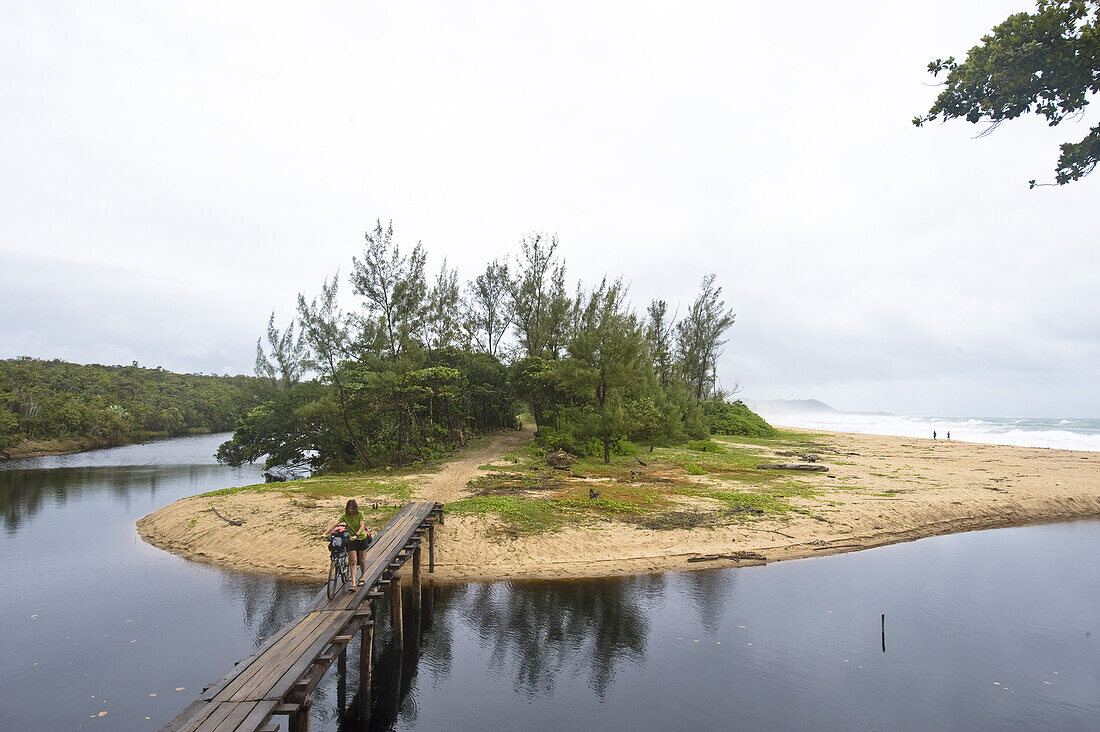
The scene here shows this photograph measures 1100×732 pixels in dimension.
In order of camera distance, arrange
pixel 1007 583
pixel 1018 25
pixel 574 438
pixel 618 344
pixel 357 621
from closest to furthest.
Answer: pixel 357 621 < pixel 1018 25 < pixel 1007 583 < pixel 618 344 < pixel 574 438

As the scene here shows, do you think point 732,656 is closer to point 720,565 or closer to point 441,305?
point 720,565

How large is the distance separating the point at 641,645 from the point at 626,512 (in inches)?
346

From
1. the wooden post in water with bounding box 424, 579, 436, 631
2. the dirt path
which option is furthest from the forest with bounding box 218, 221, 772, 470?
the wooden post in water with bounding box 424, 579, 436, 631

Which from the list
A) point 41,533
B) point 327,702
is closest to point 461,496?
point 327,702

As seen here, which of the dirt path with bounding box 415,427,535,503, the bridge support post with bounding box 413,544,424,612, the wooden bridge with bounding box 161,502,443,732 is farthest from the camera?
the dirt path with bounding box 415,427,535,503

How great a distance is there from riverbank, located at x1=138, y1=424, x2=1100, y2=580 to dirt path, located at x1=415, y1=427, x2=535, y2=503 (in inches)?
6.8

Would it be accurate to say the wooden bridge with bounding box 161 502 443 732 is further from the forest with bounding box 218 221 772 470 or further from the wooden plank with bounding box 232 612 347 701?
the forest with bounding box 218 221 772 470

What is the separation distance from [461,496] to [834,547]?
14.7m

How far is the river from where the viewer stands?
10.1 metres

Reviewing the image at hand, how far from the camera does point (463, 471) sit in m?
29.7

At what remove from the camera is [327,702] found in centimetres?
1041

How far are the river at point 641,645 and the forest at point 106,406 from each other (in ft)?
88.0

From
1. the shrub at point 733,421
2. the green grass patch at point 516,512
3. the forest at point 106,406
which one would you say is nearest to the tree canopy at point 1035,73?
the green grass patch at point 516,512

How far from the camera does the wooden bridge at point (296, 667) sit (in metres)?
6.54
